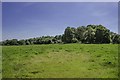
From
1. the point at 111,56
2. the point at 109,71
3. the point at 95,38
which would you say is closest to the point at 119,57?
the point at 111,56

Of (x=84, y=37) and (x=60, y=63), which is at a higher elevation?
(x=84, y=37)

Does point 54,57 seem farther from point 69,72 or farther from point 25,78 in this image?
point 25,78

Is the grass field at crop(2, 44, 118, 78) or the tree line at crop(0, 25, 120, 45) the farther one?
the tree line at crop(0, 25, 120, 45)

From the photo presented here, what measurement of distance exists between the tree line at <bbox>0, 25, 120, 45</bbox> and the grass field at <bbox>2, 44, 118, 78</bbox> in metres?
35.2

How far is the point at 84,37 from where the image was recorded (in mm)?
83188

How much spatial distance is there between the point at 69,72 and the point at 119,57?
28.6 ft

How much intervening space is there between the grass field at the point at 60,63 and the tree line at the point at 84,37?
35.2 metres

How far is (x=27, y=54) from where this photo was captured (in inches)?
1458

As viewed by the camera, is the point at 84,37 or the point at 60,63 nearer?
the point at 60,63

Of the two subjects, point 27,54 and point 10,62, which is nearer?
point 10,62

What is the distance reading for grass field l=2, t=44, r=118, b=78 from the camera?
27.7m

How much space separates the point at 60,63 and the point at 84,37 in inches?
2042

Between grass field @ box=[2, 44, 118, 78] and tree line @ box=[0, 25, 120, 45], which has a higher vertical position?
tree line @ box=[0, 25, 120, 45]

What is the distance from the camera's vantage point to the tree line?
7412 cm
